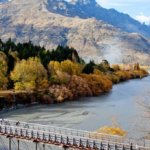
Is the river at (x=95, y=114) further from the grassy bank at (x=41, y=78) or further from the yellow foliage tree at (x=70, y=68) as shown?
the yellow foliage tree at (x=70, y=68)

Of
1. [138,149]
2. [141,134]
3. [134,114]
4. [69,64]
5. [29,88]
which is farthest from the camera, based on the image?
[69,64]

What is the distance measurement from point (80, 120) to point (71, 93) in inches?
1420

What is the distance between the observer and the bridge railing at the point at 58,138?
52.1m

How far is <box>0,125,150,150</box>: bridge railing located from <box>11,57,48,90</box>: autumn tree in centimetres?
5397

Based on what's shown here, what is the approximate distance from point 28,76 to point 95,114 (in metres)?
29.0

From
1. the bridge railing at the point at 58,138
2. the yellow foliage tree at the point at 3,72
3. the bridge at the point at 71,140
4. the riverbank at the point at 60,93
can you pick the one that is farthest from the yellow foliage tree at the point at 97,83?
the bridge railing at the point at 58,138

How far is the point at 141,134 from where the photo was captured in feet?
243

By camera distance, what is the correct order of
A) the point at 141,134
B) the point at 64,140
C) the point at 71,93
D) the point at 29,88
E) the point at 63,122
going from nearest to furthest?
1. the point at 64,140
2. the point at 141,134
3. the point at 63,122
4. the point at 29,88
5. the point at 71,93

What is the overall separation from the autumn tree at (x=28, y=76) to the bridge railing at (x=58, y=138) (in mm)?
53972

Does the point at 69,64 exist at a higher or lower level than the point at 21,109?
higher

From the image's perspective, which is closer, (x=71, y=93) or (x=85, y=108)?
(x=85, y=108)

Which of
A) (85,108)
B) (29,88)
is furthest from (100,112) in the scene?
(29,88)

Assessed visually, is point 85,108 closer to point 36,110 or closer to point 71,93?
point 36,110

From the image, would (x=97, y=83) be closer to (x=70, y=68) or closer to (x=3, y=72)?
(x=70, y=68)
